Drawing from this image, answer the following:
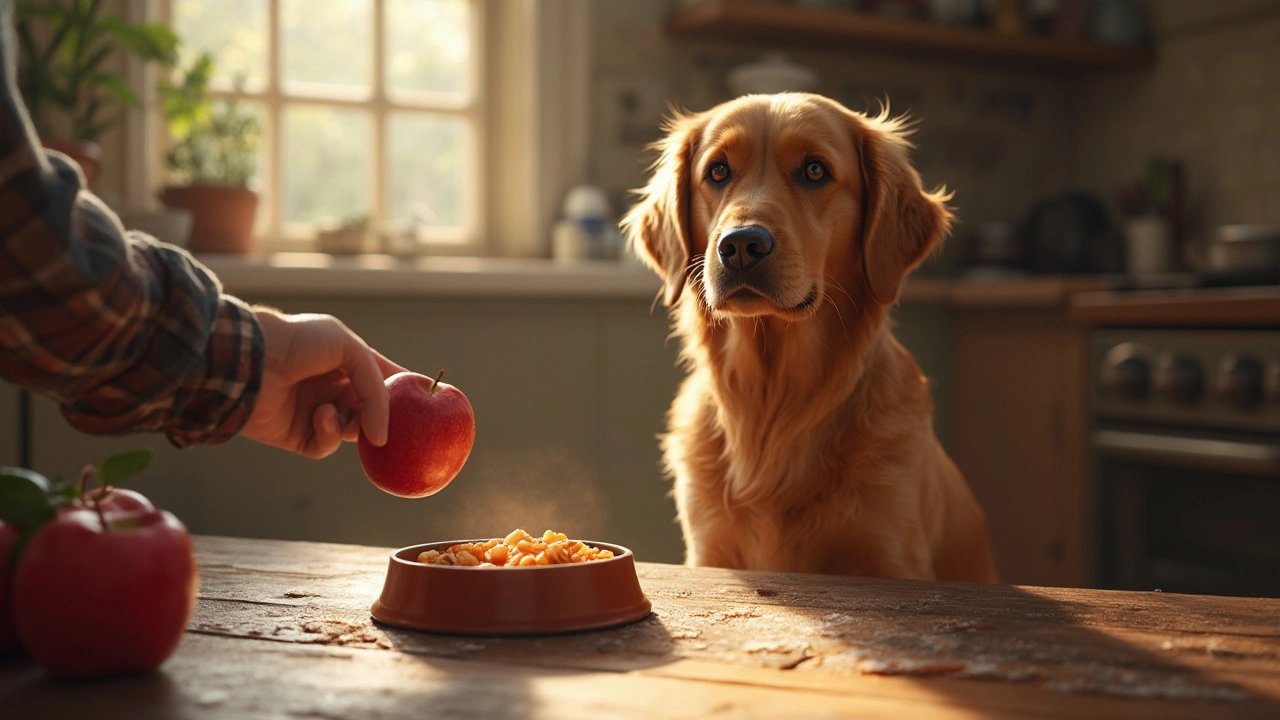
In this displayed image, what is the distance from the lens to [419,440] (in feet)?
3.15

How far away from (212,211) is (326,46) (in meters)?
0.80

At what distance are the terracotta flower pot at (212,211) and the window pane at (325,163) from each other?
1.48 ft

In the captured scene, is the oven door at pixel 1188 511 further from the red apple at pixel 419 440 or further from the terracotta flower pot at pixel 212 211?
the terracotta flower pot at pixel 212 211

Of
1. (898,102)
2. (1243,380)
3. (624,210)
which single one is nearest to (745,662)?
(1243,380)

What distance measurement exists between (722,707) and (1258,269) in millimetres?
2693

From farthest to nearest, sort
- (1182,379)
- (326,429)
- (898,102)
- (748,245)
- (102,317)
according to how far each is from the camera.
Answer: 1. (898,102)
2. (1182,379)
3. (748,245)
4. (326,429)
5. (102,317)

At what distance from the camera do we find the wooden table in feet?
2.06

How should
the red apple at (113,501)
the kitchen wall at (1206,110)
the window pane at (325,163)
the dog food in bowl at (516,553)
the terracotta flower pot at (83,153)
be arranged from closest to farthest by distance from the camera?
1. the red apple at (113,501)
2. the dog food in bowl at (516,553)
3. the terracotta flower pot at (83,153)
4. the window pane at (325,163)
5. the kitchen wall at (1206,110)

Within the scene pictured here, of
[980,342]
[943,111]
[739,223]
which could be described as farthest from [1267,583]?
[943,111]

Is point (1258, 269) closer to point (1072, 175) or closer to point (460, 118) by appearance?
point (1072, 175)

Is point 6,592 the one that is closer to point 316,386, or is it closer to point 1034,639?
point 316,386

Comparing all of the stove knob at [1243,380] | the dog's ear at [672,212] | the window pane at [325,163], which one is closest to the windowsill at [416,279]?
the window pane at [325,163]

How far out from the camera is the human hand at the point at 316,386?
95 centimetres

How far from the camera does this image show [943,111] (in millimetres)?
4227
